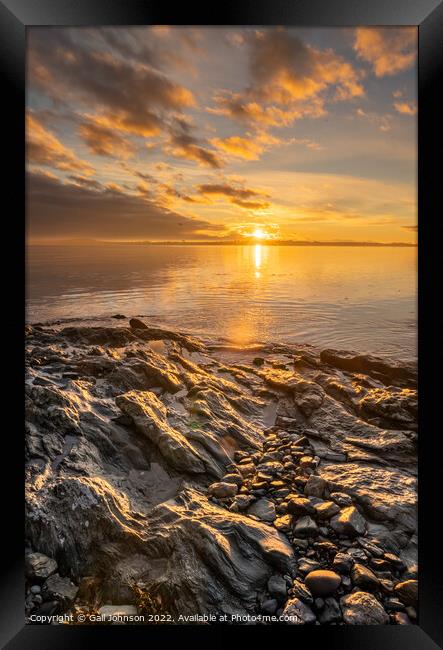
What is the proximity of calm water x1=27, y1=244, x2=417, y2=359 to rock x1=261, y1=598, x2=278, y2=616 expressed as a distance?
12.4 ft

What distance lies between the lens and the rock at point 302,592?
268 centimetres

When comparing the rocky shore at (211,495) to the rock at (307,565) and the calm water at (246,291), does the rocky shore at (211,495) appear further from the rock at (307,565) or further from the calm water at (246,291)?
the calm water at (246,291)

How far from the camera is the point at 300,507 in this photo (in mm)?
3223

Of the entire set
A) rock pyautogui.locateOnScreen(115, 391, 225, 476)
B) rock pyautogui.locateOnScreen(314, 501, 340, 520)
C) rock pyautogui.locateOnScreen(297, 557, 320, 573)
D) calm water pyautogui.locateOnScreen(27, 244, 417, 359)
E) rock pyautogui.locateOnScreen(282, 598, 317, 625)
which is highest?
calm water pyautogui.locateOnScreen(27, 244, 417, 359)

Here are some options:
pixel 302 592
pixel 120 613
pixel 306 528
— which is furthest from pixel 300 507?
pixel 120 613

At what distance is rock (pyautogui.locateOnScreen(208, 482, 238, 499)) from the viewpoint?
339 centimetres

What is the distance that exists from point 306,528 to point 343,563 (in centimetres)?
39

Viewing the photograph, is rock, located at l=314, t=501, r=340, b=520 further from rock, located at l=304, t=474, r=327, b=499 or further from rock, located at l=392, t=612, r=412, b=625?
rock, located at l=392, t=612, r=412, b=625

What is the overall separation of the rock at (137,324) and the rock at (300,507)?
4311 mm

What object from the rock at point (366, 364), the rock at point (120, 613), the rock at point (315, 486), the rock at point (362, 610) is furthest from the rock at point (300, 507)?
the rock at point (366, 364)

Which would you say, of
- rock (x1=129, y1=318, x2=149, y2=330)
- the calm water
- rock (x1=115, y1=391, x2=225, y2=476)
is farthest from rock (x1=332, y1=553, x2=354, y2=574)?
rock (x1=129, y1=318, x2=149, y2=330)

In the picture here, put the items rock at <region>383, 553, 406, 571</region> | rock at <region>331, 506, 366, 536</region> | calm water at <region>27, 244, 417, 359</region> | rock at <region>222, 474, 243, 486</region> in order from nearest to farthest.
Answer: rock at <region>383, 553, 406, 571</region>, rock at <region>331, 506, 366, 536</region>, rock at <region>222, 474, 243, 486</region>, calm water at <region>27, 244, 417, 359</region>
